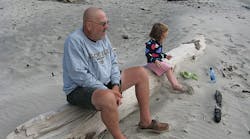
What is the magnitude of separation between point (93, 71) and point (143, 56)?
3948 millimetres

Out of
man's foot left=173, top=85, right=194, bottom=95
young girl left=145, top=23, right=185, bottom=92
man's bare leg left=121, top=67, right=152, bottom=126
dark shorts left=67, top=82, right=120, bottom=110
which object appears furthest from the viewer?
man's foot left=173, top=85, right=194, bottom=95

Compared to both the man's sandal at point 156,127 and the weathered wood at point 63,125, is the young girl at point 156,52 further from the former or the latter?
the man's sandal at point 156,127

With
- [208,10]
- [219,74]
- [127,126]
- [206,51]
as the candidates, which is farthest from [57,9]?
[127,126]

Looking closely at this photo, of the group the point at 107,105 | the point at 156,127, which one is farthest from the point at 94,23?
the point at 156,127

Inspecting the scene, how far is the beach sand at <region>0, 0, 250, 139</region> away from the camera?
17.1 feet

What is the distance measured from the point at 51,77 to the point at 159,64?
225 centimetres

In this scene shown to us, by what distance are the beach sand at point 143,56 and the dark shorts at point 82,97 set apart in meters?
0.65

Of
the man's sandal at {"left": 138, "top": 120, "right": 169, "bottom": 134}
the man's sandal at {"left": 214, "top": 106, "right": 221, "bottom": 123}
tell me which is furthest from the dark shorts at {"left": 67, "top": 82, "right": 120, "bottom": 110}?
the man's sandal at {"left": 214, "top": 106, "right": 221, "bottom": 123}

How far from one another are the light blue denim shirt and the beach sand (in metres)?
0.78

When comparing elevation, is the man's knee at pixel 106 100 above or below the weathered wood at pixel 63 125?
above

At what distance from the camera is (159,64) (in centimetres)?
565

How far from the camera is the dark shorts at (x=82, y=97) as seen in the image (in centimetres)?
405

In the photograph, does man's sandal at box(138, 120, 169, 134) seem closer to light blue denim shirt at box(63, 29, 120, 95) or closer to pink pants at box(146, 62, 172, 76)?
light blue denim shirt at box(63, 29, 120, 95)

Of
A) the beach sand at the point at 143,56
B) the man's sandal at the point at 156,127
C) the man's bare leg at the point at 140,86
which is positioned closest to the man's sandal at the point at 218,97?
the beach sand at the point at 143,56
